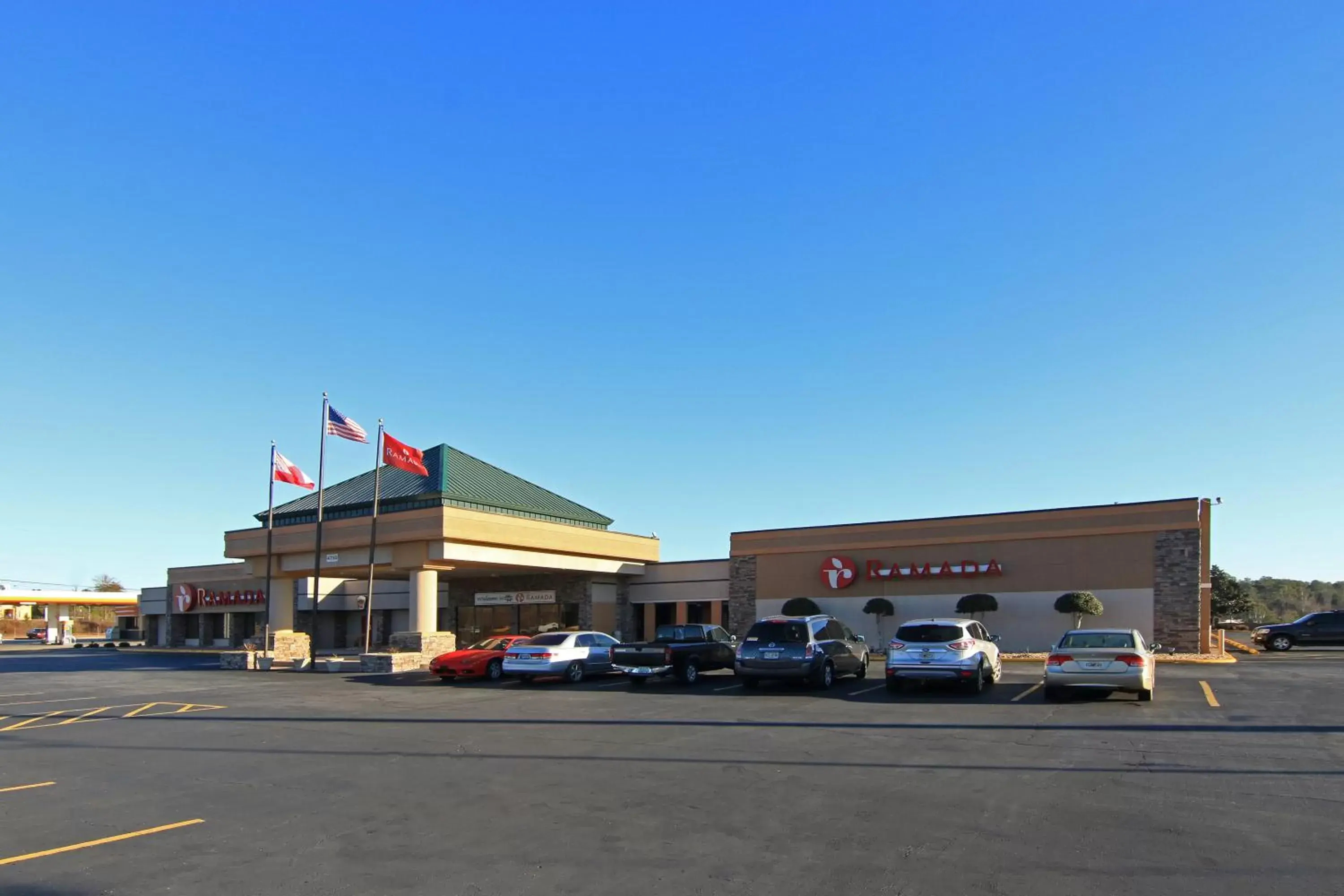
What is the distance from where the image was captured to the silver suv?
19.8m

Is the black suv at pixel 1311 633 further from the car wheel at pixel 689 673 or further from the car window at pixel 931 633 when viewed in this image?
the car wheel at pixel 689 673

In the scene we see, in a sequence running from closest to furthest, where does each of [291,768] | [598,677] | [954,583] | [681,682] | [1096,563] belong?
[291,768]
[681,682]
[598,677]
[1096,563]
[954,583]

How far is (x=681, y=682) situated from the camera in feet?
79.9

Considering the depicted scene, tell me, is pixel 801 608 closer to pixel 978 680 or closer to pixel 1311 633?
pixel 978 680

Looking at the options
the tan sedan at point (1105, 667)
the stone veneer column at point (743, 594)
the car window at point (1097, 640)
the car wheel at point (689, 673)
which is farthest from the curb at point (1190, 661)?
the stone veneer column at point (743, 594)

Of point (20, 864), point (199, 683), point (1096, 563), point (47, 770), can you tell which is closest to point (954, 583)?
point (1096, 563)

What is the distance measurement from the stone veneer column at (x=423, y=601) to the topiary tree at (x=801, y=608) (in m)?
12.6

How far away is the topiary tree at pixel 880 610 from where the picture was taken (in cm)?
3503

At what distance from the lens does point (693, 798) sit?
33.3ft

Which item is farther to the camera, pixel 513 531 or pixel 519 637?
pixel 513 531

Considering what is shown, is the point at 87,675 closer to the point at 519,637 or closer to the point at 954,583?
the point at 519,637

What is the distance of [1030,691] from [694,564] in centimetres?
2301

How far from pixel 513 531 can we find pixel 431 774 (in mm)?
25322

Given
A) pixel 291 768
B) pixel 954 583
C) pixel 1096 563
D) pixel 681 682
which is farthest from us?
pixel 954 583
